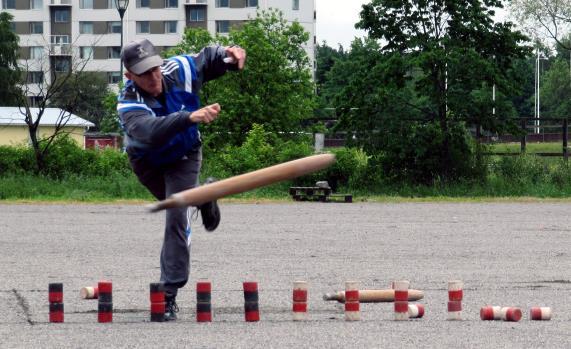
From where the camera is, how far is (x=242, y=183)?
5.67 m

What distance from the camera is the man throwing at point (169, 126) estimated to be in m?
7.77

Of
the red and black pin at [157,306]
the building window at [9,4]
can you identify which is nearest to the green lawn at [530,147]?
the red and black pin at [157,306]

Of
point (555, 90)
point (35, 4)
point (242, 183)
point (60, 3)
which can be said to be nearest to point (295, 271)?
point (242, 183)

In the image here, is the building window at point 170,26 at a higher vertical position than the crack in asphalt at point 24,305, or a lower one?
higher

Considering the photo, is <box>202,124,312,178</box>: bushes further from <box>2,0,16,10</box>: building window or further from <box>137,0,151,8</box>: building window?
<box>2,0,16,10</box>: building window

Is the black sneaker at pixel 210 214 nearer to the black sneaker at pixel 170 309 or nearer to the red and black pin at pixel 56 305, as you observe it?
the black sneaker at pixel 170 309

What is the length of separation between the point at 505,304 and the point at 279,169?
3992mm

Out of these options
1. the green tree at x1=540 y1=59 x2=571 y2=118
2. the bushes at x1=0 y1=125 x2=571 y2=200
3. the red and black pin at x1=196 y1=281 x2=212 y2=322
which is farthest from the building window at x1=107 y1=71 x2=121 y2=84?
the red and black pin at x1=196 y1=281 x2=212 y2=322

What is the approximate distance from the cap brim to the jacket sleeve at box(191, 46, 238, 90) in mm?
497

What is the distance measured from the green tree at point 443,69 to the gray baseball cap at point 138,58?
19243 millimetres

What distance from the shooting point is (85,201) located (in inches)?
1019

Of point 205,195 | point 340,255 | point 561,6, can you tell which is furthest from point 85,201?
point 561,6

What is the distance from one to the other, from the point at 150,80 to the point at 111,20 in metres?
108

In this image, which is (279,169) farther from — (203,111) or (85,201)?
(85,201)
